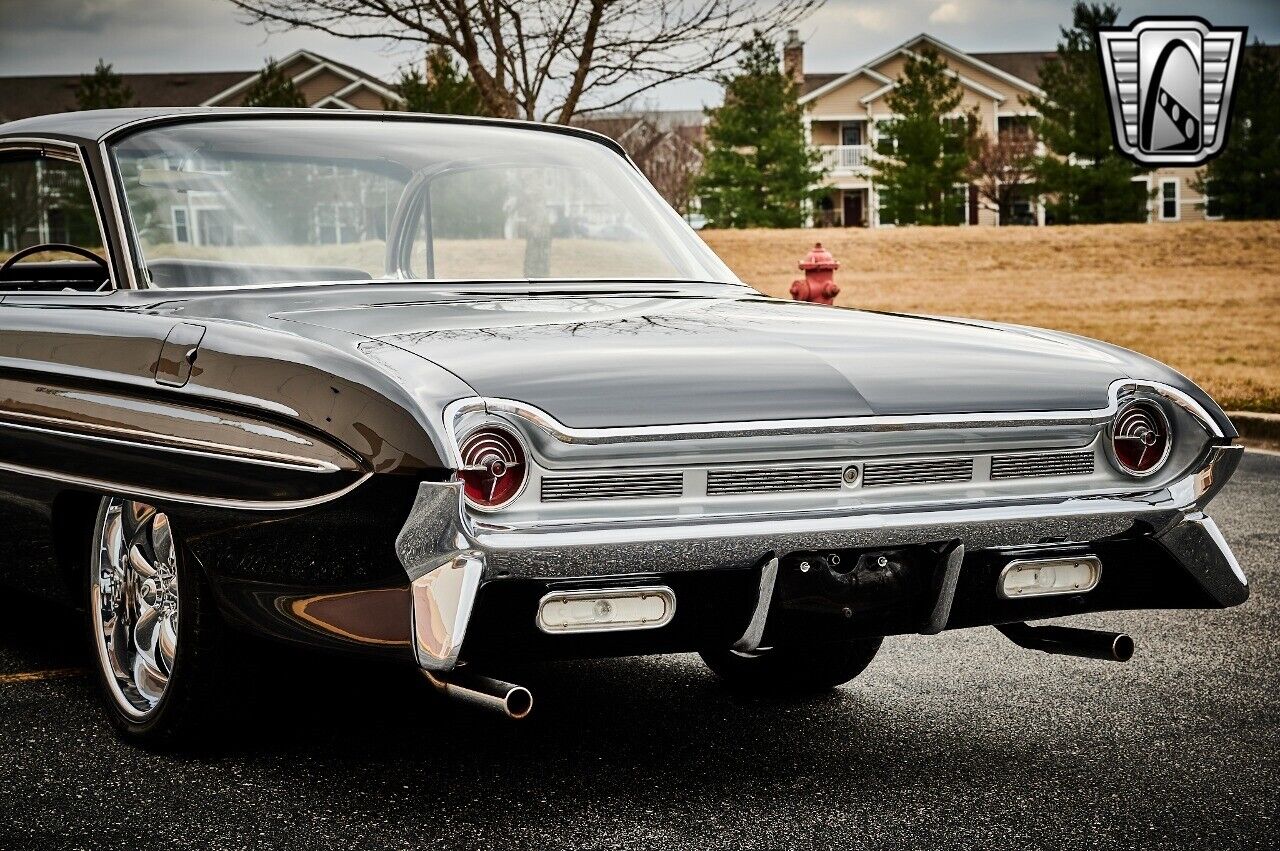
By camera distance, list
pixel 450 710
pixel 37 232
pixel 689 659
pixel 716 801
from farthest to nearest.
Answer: pixel 37 232, pixel 689 659, pixel 450 710, pixel 716 801

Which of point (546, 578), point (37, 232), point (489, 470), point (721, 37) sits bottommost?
point (546, 578)

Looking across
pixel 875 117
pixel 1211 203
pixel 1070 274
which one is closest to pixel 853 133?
pixel 875 117

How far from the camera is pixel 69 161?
15.6ft

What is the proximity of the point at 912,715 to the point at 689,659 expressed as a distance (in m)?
0.90

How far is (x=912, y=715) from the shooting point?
14.8ft

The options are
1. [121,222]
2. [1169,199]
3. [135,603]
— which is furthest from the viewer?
[1169,199]

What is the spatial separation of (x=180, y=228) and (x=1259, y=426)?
888cm

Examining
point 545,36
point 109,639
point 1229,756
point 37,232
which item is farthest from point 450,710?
point 545,36

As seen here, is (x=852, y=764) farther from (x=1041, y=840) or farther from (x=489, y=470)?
(x=489, y=470)

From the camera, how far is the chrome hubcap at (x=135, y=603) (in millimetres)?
3982

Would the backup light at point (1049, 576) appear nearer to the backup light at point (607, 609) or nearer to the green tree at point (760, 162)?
the backup light at point (607, 609)

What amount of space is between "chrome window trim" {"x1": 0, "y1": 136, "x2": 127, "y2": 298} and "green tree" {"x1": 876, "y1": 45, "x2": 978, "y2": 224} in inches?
1741

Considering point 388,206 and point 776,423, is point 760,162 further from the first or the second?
point 776,423

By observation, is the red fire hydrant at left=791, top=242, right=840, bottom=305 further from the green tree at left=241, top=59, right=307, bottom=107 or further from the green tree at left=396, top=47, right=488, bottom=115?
the green tree at left=241, top=59, right=307, bottom=107
